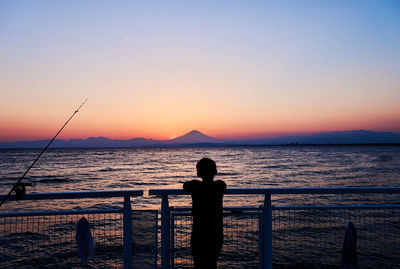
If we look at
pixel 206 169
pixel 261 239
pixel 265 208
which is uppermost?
pixel 206 169

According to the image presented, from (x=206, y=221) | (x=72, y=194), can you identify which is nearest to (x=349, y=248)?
(x=206, y=221)

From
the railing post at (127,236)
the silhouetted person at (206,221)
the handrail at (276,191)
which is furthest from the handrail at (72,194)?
the silhouetted person at (206,221)

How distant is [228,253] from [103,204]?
12.3m

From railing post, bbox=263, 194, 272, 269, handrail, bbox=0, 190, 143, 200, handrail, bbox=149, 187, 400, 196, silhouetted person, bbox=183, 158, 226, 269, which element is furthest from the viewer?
railing post, bbox=263, 194, 272, 269

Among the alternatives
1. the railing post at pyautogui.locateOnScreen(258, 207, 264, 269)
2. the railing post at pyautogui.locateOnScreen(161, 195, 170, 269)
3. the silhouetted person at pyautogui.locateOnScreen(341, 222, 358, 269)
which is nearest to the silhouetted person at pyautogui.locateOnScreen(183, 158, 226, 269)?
the railing post at pyautogui.locateOnScreen(161, 195, 170, 269)

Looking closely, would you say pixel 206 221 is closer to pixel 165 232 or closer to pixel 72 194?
pixel 165 232

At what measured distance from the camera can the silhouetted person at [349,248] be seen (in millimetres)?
3273

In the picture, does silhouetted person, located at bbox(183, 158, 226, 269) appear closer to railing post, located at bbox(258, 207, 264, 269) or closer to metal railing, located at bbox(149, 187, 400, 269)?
metal railing, located at bbox(149, 187, 400, 269)

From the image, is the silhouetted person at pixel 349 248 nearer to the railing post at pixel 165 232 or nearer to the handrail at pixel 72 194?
the railing post at pixel 165 232

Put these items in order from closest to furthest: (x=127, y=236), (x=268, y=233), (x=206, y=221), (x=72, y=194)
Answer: (x=206, y=221) < (x=72, y=194) < (x=127, y=236) < (x=268, y=233)

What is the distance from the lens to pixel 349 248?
3.29 metres

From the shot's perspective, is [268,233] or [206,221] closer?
[206,221]

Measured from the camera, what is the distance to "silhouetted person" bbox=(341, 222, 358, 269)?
327cm

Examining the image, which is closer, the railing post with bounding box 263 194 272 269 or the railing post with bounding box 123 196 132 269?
the railing post with bounding box 123 196 132 269
